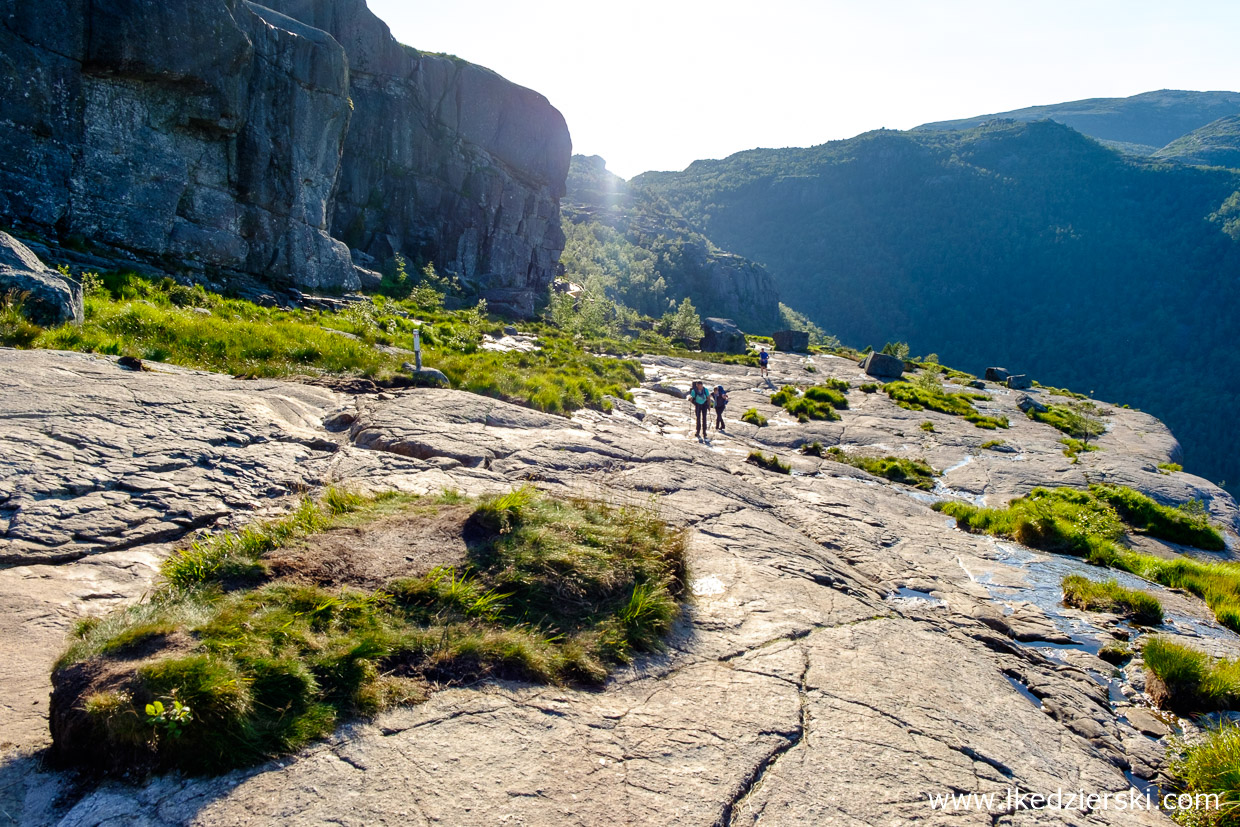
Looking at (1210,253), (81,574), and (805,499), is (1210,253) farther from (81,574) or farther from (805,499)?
(81,574)

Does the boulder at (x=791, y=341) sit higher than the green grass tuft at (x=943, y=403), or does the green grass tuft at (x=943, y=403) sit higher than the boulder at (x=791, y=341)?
the boulder at (x=791, y=341)

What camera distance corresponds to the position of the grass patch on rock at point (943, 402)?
2699 centimetres

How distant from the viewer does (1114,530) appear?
12.4 meters

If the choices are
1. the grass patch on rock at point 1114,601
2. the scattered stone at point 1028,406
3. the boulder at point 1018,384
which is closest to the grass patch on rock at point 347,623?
the grass patch on rock at point 1114,601

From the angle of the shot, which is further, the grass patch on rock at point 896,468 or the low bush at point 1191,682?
the grass patch on rock at point 896,468

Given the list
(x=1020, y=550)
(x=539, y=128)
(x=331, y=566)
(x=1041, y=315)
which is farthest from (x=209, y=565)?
(x=1041, y=315)

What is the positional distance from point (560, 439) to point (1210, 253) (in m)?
209

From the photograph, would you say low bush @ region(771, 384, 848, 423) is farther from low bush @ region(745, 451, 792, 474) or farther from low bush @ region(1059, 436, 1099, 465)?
low bush @ region(745, 451, 792, 474)

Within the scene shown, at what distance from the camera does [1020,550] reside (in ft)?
35.7

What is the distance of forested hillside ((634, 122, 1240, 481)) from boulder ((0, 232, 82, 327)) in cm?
15084

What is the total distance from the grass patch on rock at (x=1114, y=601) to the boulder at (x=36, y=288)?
54.0 ft

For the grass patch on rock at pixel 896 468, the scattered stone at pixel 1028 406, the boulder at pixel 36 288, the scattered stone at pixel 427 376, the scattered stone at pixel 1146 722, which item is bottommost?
the grass patch on rock at pixel 896 468

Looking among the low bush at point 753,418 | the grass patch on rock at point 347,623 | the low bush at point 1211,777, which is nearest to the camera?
the grass patch on rock at point 347,623

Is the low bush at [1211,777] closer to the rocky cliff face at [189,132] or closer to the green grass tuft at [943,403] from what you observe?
the green grass tuft at [943,403]
